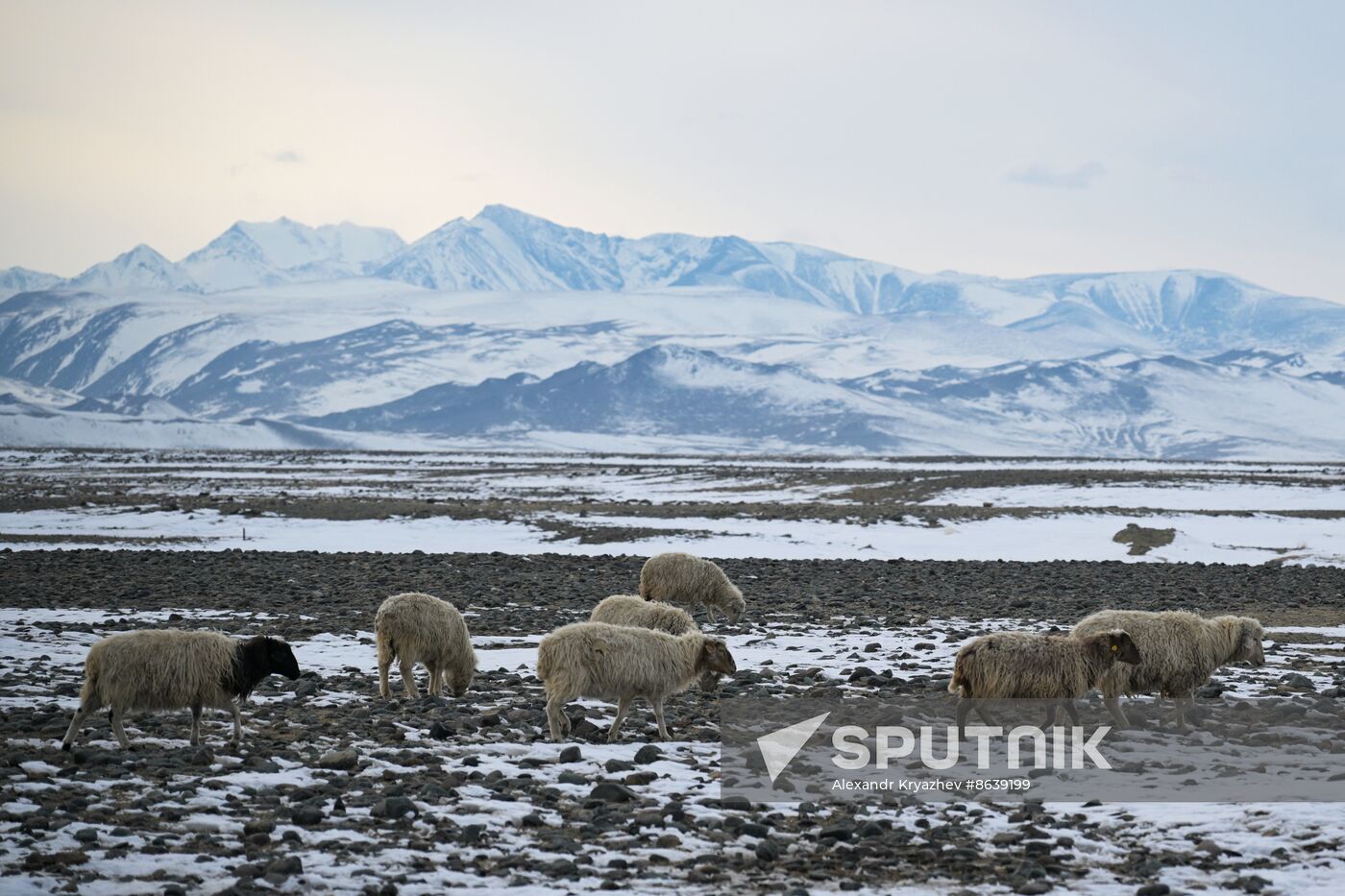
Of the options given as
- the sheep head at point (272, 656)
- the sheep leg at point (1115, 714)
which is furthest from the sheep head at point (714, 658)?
the sheep head at point (272, 656)

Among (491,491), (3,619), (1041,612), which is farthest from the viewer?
(491,491)

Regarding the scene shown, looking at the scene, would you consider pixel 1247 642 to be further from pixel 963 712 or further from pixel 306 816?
pixel 306 816

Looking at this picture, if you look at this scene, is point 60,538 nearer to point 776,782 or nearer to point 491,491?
point 491,491

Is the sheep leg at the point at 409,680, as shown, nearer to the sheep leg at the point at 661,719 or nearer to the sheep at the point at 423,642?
the sheep at the point at 423,642

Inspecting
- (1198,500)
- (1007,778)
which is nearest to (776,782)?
(1007,778)

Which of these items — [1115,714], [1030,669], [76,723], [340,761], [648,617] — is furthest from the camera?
[648,617]

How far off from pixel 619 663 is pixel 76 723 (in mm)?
5136

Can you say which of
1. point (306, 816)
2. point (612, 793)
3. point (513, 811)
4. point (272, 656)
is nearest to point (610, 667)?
point (612, 793)

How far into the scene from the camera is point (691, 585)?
2233 centimetres

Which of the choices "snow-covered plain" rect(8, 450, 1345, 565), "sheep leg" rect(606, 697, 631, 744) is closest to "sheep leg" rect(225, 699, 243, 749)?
"sheep leg" rect(606, 697, 631, 744)

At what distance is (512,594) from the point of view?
24938mm

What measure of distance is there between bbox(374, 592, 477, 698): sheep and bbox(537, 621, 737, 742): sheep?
2133 mm

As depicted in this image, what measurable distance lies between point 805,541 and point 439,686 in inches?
955

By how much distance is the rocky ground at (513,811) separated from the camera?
8617mm
